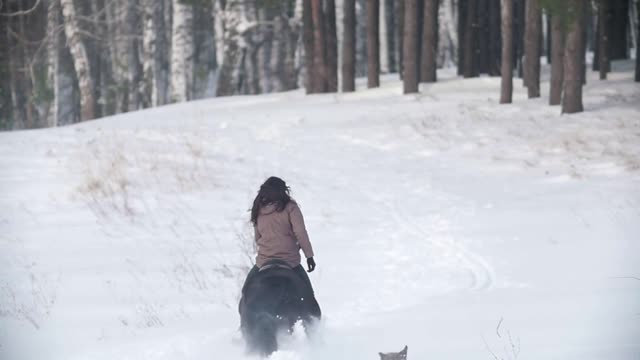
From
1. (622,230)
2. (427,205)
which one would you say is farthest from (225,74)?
(622,230)

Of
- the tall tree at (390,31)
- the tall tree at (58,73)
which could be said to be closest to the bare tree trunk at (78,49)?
the tall tree at (58,73)

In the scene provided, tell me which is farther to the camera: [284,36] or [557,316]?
[284,36]

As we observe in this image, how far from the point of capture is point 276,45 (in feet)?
103

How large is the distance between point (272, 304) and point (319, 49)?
2168 centimetres

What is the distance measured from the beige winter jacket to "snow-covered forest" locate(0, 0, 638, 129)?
15.2 meters

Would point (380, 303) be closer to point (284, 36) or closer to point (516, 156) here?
point (516, 156)

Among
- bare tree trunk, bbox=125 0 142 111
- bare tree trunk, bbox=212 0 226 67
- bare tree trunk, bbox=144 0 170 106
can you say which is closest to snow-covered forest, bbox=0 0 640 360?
bare tree trunk, bbox=212 0 226 67

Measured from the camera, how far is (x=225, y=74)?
3241 cm

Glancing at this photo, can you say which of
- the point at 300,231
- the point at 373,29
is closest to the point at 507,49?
the point at 373,29

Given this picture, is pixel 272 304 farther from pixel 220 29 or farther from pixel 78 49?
pixel 220 29

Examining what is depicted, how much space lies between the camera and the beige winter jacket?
24.1ft

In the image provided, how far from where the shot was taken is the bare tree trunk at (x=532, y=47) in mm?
24953

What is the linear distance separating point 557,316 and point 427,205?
22.6 feet

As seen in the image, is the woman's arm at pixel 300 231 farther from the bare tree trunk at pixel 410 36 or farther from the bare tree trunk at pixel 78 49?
the bare tree trunk at pixel 78 49
